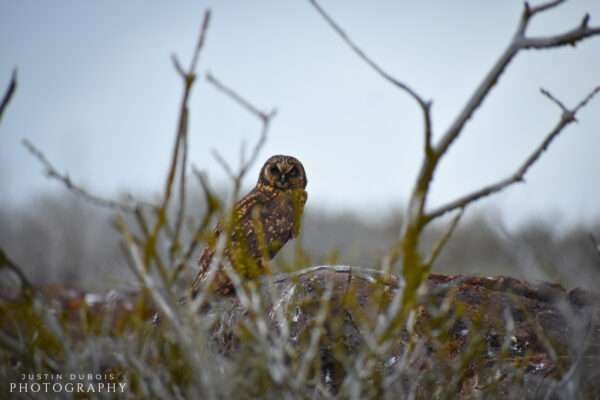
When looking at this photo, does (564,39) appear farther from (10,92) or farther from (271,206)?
(271,206)

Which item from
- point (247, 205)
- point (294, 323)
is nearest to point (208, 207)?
point (294, 323)

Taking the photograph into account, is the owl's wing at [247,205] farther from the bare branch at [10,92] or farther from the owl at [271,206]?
the bare branch at [10,92]

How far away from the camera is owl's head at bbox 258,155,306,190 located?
6.42 metres

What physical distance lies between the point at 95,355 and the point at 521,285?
3029 millimetres

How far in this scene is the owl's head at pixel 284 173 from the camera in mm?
6418

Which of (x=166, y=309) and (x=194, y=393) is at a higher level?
(x=166, y=309)

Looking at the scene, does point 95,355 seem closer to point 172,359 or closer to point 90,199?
point 172,359

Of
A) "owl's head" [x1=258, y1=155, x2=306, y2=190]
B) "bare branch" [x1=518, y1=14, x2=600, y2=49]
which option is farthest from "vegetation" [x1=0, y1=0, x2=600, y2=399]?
"owl's head" [x1=258, y1=155, x2=306, y2=190]

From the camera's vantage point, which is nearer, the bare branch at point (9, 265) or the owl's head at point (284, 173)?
the bare branch at point (9, 265)

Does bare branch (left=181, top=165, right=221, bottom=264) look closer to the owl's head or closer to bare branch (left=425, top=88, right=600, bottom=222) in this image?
bare branch (left=425, top=88, right=600, bottom=222)

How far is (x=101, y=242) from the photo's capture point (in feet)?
99.2

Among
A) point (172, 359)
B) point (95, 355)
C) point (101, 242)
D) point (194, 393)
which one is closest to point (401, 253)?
point (194, 393)

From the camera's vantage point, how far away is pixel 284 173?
643cm

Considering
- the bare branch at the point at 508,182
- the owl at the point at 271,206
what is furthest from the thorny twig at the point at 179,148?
the owl at the point at 271,206
